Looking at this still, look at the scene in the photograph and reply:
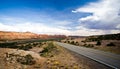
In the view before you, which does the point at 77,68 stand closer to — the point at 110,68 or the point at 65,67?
the point at 65,67

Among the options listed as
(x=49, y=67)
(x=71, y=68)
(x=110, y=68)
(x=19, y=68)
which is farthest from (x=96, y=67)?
(x=19, y=68)

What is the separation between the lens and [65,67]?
48.8 feet

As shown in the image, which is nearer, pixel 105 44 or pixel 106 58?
pixel 106 58

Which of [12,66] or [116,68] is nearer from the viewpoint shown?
[116,68]

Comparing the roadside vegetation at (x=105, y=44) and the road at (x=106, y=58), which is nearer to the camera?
the road at (x=106, y=58)

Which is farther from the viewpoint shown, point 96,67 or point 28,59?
point 28,59

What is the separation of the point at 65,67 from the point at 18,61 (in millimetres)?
4756

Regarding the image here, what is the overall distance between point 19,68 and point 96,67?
6.67 metres

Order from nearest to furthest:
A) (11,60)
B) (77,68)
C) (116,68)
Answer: (116,68) < (77,68) < (11,60)

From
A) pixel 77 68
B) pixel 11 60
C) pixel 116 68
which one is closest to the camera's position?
pixel 116 68

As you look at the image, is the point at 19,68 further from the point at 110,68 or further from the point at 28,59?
the point at 110,68

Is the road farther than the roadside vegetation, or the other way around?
the roadside vegetation

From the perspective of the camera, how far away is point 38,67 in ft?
49.6

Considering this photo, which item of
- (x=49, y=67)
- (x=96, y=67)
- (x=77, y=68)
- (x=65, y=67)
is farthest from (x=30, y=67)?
(x=96, y=67)
